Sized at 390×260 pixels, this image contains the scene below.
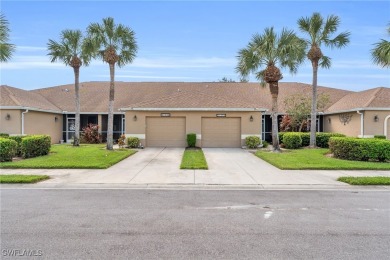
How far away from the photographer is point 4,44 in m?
14.1

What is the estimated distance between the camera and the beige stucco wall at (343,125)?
75.5 feet

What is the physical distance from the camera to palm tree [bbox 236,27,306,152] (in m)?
19.1

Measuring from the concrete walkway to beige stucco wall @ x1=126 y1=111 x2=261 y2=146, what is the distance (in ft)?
27.0

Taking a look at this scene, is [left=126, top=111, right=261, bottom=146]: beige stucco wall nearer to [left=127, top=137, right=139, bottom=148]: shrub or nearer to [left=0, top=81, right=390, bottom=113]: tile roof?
[left=0, top=81, right=390, bottom=113]: tile roof

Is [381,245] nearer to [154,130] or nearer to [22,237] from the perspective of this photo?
[22,237]

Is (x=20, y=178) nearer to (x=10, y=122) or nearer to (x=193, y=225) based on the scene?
(x=193, y=225)

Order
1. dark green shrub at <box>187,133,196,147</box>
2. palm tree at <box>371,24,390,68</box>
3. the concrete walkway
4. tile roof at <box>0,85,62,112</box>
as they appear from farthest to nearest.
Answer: dark green shrub at <box>187,133,196,147</box> < tile roof at <box>0,85,62,112</box> < palm tree at <box>371,24,390,68</box> < the concrete walkway

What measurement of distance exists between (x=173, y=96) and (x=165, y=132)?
3098 millimetres

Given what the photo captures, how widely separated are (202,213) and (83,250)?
9.04ft

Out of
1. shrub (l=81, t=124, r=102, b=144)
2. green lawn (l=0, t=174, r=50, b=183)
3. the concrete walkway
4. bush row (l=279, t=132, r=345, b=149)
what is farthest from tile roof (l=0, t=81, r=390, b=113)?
green lawn (l=0, t=174, r=50, b=183)

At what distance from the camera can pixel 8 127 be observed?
73.3ft

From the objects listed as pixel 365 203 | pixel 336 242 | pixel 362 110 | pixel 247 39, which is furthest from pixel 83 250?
pixel 362 110

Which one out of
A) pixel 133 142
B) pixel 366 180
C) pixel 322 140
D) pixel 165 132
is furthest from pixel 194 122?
pixel 366 180

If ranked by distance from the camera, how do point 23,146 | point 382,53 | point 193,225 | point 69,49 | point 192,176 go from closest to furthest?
1. point 193,225
2. point 192,176
3. point 382,53
4. point 23,146
5. point 69,49
